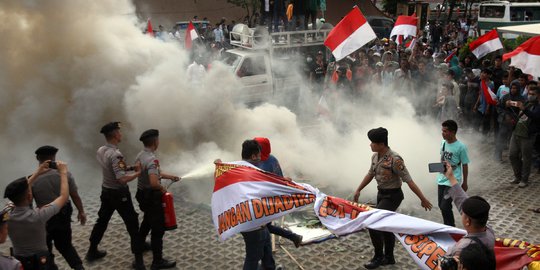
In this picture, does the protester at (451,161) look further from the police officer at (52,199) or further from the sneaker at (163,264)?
the police officer at (52,199)

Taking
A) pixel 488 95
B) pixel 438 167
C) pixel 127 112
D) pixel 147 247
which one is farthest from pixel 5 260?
pixel 488 95

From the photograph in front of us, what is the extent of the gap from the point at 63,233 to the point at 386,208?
3.40m

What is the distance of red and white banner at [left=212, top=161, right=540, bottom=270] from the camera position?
394 cm

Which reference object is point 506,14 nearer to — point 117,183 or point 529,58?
point 529,58

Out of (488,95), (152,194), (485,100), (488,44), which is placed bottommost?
(152,194)

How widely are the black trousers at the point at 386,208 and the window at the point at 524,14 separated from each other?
21007 millimetres

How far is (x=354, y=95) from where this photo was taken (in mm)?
11859

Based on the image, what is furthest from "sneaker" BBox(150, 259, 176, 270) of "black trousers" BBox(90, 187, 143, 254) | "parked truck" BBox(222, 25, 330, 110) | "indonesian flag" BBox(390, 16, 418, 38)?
"indonesian flag" BBox(390, 16, 418, 38)

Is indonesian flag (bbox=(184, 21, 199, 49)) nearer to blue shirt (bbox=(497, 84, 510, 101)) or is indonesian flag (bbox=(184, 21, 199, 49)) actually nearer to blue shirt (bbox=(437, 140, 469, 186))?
blue shirt (bbox=(497, 84, 510, 101))

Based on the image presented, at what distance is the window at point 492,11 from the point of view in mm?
23266

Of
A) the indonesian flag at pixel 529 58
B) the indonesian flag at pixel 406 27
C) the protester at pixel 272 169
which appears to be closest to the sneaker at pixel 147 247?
the protester at pixel 272 169

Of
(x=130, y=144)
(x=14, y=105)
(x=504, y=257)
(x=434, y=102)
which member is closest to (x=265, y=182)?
(x=504, y=257)

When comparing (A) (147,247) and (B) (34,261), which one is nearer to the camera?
(B) (34,261)

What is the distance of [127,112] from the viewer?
8945 mm
